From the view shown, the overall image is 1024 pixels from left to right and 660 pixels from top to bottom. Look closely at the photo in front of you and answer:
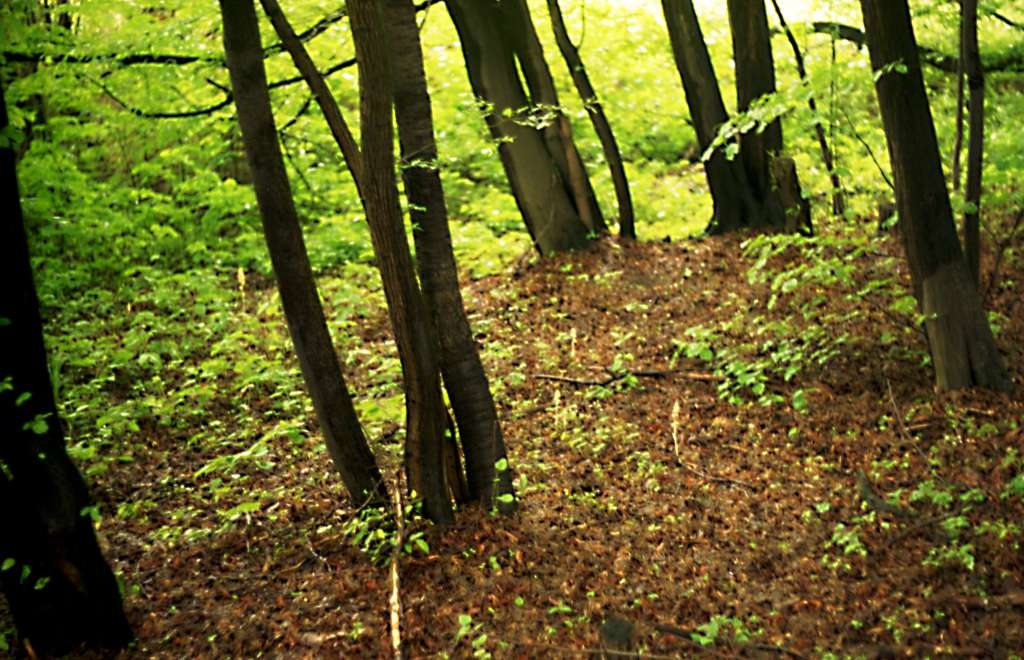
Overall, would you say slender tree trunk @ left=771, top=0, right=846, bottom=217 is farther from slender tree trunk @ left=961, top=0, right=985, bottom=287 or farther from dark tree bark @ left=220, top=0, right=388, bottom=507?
dark tree bark @ left=220, top=0, right=388, bottom=507

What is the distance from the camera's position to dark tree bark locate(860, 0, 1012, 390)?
693cm

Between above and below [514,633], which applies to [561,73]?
above

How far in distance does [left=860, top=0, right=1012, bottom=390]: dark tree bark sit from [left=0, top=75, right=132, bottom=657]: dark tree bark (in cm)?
573

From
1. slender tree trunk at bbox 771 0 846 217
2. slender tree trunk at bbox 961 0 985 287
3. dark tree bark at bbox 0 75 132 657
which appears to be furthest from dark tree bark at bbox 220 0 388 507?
slender tree trunk at bbox 771 0 846 217

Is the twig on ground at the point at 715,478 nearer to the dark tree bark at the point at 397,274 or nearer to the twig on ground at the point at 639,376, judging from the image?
the twig on ground at the point at 639,376

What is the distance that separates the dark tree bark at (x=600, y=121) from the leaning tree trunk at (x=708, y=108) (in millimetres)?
1010

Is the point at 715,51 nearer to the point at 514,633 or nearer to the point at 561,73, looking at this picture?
the point at 561,73

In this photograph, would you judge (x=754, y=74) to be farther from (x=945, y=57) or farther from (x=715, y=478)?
(x=715, y=478)

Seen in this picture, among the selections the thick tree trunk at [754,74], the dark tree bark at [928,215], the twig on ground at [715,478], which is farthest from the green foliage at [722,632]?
the thick tree trunk at [754,74]

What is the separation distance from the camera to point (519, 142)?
11.3 m

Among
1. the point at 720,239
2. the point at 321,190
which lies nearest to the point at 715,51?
the point at 720,239

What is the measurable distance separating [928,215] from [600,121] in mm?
5111

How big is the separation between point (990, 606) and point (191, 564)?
474cm

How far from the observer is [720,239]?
37.0ft
